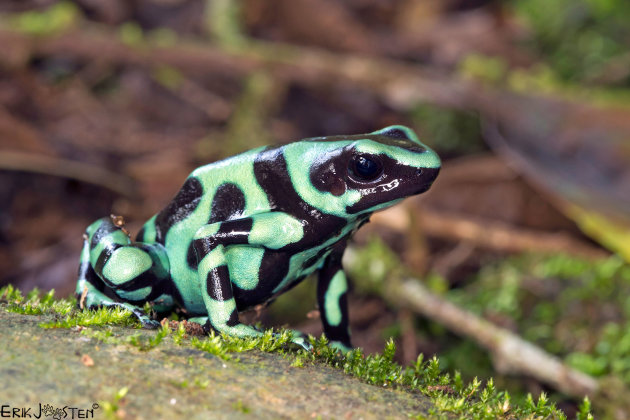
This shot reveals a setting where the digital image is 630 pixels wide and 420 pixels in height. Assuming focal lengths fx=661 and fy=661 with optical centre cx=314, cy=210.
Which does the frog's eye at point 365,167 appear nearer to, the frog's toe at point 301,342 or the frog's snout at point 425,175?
the frog's snout at point 425,175

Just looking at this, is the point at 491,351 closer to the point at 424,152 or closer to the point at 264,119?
the point at 424,152

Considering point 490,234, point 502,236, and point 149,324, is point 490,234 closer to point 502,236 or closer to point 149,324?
point 502,236

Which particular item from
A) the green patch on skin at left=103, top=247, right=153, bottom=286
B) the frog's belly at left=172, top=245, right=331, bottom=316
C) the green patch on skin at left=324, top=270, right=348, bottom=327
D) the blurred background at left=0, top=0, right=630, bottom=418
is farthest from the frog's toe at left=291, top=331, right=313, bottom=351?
the blurred background at left=0, top=0, right=630, bottom=418

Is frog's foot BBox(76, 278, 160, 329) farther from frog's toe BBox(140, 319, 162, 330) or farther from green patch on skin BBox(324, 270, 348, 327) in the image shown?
green patch on skin BBox(324, 270, 348, 327)

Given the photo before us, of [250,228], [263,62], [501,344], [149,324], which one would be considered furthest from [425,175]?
[263,62]

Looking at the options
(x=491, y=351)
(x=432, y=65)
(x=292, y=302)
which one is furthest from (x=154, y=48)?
(x=491, y=351)
